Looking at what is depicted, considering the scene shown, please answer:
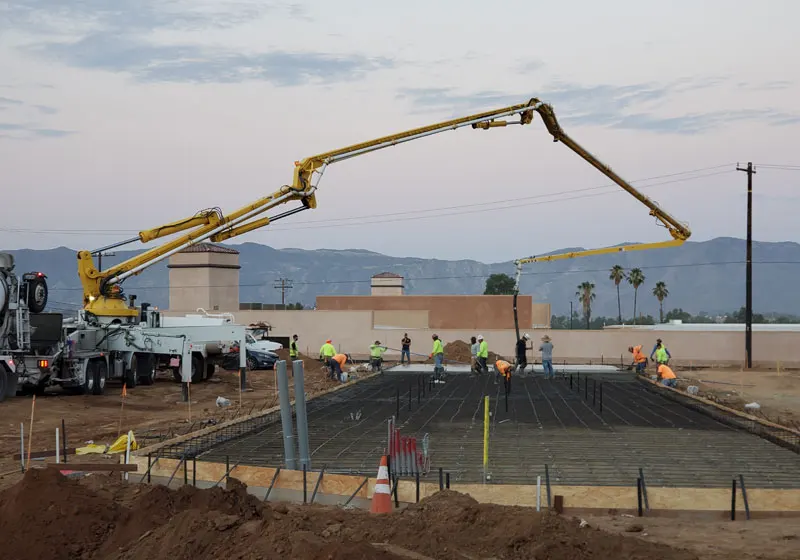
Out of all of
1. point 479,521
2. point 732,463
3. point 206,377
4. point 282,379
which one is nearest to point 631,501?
point 479,521

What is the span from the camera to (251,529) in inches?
332

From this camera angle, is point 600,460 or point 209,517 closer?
point 209,517

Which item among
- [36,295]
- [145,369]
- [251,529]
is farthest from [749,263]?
[251,529]

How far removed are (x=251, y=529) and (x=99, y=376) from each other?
854 inches

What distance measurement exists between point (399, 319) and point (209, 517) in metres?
61.7

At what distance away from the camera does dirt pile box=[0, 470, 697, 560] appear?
327 inches

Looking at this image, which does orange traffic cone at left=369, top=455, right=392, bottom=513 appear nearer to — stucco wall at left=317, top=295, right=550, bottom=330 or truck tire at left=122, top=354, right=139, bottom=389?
truck tire at left=122, top=354, right=139, bottom=389

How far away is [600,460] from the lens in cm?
1554

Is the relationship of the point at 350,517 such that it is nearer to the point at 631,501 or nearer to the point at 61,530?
the point at 61,530

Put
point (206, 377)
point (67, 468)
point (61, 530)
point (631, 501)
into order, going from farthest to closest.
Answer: point (206, 377), point (67, 468), point (631, 501), point (61, 530)

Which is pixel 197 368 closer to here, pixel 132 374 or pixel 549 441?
pixel 132 374

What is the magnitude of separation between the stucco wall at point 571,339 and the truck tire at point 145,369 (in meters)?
24.6

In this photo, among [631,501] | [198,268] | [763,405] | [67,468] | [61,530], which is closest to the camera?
[61,530]

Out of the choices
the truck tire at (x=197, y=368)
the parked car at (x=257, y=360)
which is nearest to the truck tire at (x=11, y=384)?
the truck tire at (x=197, y=368)
